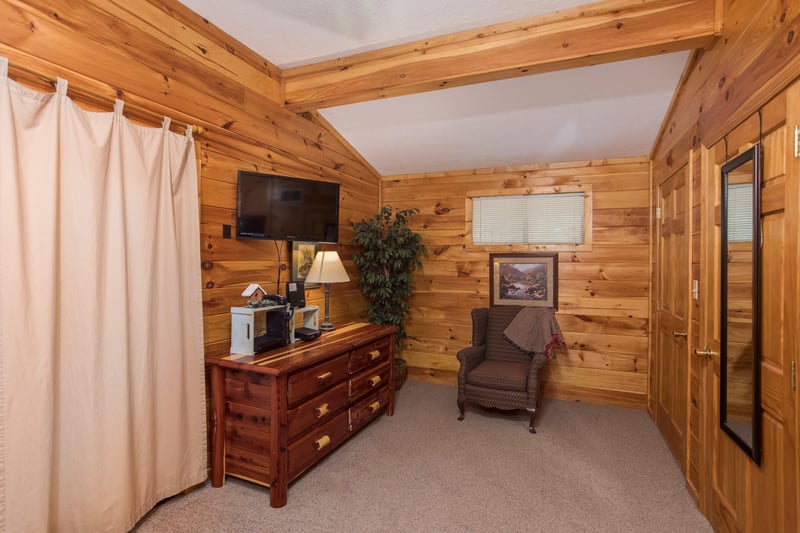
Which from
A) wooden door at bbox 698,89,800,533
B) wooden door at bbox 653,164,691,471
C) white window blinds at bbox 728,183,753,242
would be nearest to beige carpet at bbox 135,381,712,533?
wooden door at bbox 653,164,691,471

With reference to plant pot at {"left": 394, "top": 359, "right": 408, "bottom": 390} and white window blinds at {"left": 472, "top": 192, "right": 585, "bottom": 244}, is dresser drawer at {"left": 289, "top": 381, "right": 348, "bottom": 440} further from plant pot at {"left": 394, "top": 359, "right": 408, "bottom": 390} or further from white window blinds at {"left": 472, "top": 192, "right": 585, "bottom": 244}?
white window blinds at {"left": 472, "top": 192, "right": 585, "bottom": 244}

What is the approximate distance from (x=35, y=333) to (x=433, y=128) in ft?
9.95

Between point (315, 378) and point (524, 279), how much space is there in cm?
248

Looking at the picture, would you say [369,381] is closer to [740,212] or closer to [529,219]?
[529,219]

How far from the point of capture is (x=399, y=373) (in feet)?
13.8

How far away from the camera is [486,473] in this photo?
2.62m

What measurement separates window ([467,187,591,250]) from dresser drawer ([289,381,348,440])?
2.31 metres

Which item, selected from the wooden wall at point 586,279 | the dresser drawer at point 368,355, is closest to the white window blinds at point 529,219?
the wooden wall at point 586,279

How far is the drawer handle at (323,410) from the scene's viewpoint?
2.55 meters

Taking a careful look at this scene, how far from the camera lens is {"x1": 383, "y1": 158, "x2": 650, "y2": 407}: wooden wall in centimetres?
381

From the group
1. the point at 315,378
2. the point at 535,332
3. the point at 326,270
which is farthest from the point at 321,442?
the point at 535,332

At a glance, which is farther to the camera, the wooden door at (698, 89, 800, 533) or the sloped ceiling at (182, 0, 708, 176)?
the sloped ceiling at (182, 0, 708, 176)

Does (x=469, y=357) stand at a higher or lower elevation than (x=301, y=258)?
lower

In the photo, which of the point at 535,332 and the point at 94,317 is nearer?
the point at 94,317
